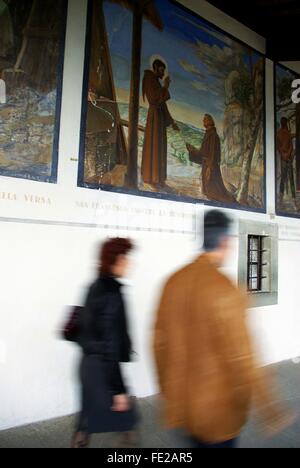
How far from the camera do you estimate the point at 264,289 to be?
648cm

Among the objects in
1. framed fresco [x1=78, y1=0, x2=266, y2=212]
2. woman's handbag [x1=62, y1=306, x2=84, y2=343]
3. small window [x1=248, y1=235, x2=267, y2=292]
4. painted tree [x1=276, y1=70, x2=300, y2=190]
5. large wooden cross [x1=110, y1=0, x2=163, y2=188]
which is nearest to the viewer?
woman's handbag [x1=62, y1=306, x2=84, y2=343]

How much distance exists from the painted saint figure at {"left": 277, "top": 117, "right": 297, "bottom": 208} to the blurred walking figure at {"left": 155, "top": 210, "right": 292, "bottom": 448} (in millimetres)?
Answer: 5615

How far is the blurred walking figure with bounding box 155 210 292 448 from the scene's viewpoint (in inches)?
68.4

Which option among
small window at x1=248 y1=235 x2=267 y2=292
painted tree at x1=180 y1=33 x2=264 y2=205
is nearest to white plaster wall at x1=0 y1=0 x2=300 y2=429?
small window at x1=248 y1=235 x2=267 y2=292

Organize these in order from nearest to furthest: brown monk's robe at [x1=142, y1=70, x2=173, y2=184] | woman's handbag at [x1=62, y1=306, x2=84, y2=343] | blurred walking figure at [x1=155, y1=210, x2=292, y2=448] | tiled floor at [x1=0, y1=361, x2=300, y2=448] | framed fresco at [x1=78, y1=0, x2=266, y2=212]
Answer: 1. blurred walking figure at [x1=155, y1=210, x2=292, y2=448]
2. woman's handbag at [x1=62, y1=306, x2=84, y2=343]
3. tiled floor at [x1=0, y1=361, x2=300, y2=448]
4. framed fresco at [x1=78, y1=0, x2=266, y2=212]
5. brown monk's robe at [x1=142, y1=70, x2=173, y2=184]

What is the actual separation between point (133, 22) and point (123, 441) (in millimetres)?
4905

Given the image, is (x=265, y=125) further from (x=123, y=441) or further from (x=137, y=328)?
(x=123, y=441)

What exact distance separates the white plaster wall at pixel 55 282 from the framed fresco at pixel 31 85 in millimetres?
118

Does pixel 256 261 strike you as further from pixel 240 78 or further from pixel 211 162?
pixel 240 78

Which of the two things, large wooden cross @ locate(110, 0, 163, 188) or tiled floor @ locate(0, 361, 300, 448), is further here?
large wooden cross @ locate(110, 0, 163, 188)

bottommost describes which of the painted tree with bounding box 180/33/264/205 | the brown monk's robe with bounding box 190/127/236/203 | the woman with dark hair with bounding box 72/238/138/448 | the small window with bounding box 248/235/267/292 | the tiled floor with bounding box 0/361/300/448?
the tiled floor with bounding box 0/361/300/448

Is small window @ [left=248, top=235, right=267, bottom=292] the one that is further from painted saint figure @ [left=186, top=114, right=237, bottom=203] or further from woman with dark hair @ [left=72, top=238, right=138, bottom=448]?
woman with dark hair @ [left=72, top=238, right=138, bottom=448]

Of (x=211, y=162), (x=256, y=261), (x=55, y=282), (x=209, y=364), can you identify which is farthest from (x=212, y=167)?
(x=209, y=364)
